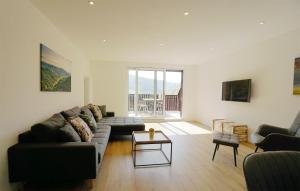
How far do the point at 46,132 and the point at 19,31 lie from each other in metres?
1.27

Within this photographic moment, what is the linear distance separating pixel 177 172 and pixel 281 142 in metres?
1.70

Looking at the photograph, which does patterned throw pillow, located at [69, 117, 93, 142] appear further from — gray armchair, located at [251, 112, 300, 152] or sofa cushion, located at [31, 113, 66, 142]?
gray armchair, located at [251, 112, 300, 152]

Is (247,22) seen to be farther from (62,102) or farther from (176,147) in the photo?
(62,102)

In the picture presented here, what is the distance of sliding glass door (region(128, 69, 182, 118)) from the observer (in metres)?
7.06

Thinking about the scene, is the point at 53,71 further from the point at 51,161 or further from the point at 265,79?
the point at 265,79

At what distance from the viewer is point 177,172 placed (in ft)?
8.87

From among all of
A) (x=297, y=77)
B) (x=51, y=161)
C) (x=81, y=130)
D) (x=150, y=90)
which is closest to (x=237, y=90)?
(x=297, y=77)

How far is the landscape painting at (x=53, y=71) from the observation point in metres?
2.71

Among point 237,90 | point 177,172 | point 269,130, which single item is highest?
point 237,90

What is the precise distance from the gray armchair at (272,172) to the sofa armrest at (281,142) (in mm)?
2025

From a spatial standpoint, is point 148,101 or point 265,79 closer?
point 265,79

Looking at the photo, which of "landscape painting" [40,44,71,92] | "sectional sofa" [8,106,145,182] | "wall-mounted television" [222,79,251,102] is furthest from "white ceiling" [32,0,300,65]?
"sectional sofa" [8,106,145,182]

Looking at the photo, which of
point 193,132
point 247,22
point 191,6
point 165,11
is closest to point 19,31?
point 165,11

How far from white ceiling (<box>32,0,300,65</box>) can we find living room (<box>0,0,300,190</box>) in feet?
0.05
